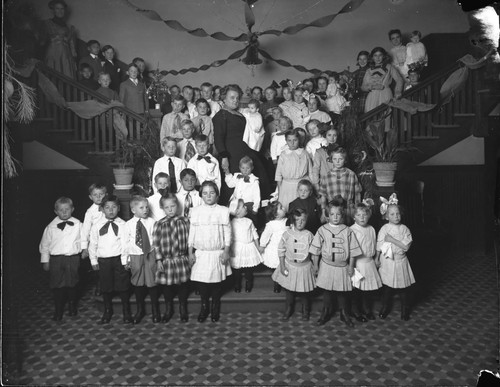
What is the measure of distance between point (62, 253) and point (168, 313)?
1368 mm

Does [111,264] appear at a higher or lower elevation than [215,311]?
higher

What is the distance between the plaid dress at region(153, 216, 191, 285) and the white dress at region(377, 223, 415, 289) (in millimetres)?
2194

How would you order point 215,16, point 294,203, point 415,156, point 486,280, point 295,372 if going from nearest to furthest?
point 295,372
point 294,203
point 486,280
point 415,156
point 215,16

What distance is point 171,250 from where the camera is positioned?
5746 mm

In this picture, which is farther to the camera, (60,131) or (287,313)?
(60,131)

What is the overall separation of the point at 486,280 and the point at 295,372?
398cm

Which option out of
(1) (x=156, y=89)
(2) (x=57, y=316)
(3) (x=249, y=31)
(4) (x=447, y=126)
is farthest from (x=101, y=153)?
(4) (x=447, y=126)

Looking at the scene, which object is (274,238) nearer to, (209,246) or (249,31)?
(209,246)

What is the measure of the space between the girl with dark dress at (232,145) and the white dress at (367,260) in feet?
6.03

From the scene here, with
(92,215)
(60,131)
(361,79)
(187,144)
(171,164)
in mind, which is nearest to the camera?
(92,215)

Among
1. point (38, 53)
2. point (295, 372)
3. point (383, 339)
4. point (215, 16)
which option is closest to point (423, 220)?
point (383, 339)

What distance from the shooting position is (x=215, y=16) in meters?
11.1

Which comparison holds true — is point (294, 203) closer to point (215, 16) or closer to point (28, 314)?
point (28, 314)

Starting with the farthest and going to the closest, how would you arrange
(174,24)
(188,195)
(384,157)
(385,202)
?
1. (174,24)
2. (384,157)
3. (385,202)
4. (188,195)
